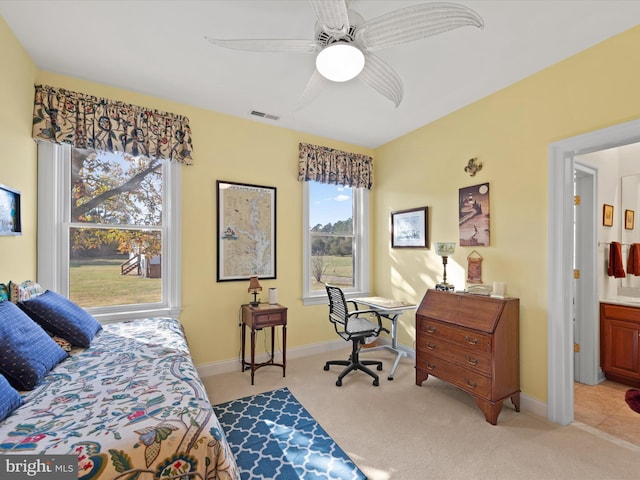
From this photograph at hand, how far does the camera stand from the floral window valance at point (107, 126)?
2.46 metres

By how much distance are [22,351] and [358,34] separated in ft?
7.89

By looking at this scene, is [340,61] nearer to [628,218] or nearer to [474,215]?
[474,215]

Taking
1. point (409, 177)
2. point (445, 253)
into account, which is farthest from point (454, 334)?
point (409, 177)

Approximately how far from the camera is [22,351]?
1.44 metres

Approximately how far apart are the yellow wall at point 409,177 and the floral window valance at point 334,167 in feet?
0.47

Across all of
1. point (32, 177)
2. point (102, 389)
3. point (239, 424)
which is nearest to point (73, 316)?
point (102, 389)

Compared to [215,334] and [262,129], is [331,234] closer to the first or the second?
[262,129]

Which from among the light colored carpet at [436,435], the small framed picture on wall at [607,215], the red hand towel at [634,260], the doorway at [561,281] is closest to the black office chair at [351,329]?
the light colored carpet at [436,435]

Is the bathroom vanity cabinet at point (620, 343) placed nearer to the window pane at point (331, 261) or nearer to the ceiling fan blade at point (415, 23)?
the window pane at point (331, 261)

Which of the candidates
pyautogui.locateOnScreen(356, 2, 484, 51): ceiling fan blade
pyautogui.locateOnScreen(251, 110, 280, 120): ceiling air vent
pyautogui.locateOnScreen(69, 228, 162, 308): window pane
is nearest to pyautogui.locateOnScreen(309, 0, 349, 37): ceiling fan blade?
pyautogui.locateOnScreen(356, 2, 484, 51): ceiling fan blade

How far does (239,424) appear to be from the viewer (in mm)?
2297

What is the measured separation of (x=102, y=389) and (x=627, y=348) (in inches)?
172

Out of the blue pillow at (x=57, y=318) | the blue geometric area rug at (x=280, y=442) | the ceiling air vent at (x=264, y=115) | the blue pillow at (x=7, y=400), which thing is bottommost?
the blue geometric area rug at (x=280, y=442)

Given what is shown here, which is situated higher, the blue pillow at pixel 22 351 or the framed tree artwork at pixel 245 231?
the framed tree artwork at pixel 245 231
